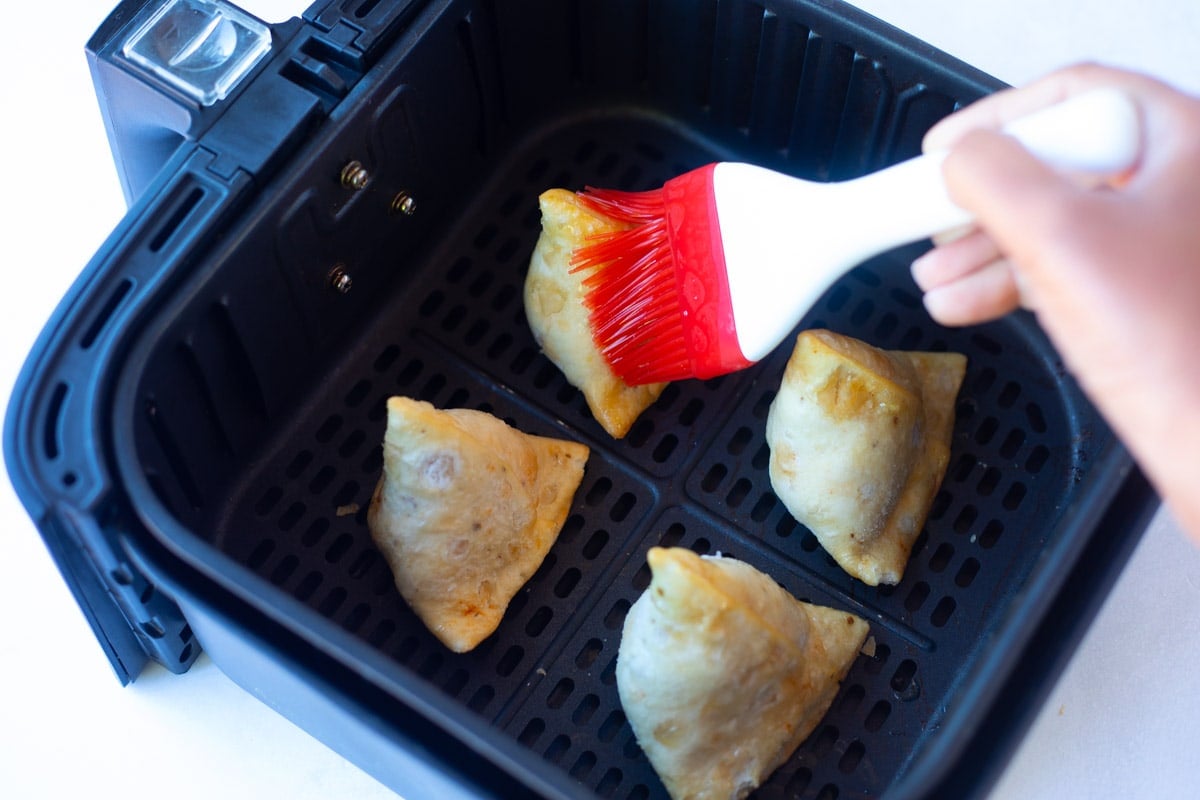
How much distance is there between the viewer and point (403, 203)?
101 cm

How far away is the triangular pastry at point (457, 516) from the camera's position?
0.90 metres

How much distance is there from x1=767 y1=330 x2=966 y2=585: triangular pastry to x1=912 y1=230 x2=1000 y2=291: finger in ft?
0.43

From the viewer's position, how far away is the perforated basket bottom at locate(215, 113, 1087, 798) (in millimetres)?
924

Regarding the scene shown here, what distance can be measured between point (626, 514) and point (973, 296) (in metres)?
0.31

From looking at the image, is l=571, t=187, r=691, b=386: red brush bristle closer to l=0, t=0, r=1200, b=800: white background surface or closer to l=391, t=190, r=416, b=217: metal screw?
l=391, t=190, r=416, b=217: metal screw

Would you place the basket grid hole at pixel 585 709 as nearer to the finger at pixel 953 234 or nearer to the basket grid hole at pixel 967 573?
the basket grid hole at pixel 967 573

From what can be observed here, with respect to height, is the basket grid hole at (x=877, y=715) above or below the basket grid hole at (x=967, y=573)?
below

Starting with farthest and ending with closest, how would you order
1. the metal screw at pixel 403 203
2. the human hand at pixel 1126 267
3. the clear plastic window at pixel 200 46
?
the metal screw at pixel 403 203, the clear plastic window at pixel 200 46, the human hand at pixel 1126 267

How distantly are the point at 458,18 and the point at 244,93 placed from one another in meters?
0.17

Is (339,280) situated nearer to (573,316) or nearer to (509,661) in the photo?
(573,316)

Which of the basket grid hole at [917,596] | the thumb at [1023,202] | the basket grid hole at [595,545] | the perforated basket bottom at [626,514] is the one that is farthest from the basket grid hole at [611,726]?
the thumb at [1023,202]

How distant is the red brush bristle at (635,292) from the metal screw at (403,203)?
13cm

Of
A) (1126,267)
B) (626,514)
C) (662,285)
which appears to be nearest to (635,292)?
(662,285)

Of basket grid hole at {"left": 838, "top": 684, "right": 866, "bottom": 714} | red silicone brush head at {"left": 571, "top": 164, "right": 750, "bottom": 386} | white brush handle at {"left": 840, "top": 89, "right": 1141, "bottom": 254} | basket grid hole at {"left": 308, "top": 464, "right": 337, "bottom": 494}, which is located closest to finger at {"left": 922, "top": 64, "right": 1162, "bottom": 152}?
white brush handle at {"left": 840, "top": 89, "right": 1141, "bottom": 254}
